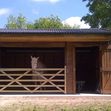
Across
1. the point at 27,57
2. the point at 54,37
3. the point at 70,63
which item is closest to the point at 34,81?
the point at 70,63

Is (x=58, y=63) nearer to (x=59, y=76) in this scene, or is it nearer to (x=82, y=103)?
(x=59, y=76)

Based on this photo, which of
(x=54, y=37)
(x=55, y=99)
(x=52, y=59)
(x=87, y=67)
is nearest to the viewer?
(x=55, y=99)

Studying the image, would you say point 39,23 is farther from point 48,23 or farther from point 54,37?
point 54,37

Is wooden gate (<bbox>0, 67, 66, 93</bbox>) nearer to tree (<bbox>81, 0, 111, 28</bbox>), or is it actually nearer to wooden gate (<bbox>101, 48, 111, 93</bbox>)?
wooden gate (<bbox>101, 48, 111, 93</bbox>)

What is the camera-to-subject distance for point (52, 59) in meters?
24.2

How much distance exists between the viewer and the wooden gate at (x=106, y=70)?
21.8 metres

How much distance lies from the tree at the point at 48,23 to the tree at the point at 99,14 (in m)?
23.3

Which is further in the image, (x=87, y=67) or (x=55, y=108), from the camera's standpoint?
(x=87, y=67)

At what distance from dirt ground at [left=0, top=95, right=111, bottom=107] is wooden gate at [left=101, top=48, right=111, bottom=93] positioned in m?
1.04

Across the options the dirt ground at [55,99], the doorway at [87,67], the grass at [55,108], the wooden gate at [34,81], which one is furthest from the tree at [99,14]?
the grass at [55,108]

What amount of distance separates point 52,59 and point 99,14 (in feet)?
56.0

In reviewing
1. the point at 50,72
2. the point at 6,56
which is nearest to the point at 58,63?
the point at 50,72

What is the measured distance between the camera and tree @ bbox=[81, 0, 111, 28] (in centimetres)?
4019

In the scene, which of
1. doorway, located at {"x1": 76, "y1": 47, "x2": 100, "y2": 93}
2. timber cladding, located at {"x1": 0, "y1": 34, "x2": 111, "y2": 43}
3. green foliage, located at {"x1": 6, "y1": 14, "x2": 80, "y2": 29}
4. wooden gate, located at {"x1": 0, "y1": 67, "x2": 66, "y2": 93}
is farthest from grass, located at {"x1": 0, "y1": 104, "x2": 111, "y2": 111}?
green foliage, located at {"x1": 6, "y1": 14, "x2": 80, "y2": 29}
